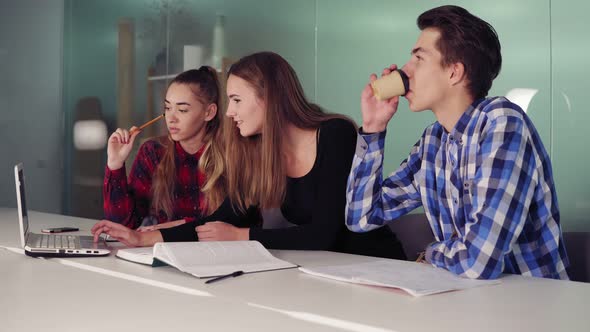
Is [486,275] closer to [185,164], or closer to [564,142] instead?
[564,142]

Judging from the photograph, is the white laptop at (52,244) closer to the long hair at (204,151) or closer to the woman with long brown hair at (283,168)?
the woman with long brown hair at (283,168)

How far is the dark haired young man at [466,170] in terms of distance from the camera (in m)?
1.33

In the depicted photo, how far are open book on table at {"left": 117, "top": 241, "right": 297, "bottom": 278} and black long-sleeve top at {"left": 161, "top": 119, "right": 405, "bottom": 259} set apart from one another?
26cm

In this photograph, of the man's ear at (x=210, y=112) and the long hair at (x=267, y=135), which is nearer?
the long hair at (x=267, y=135)

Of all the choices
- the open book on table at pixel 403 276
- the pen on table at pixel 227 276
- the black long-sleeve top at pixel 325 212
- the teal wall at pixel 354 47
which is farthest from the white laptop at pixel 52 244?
the teal wall at pixel 354 47

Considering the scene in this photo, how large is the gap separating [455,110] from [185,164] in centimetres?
130

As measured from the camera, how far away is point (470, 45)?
159 centimetres

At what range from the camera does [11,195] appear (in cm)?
421

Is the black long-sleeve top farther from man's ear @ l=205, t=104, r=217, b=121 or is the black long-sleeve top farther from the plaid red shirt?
man's ear @ l=205, t=104, r=217, b=121

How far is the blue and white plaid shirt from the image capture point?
52.1 inches

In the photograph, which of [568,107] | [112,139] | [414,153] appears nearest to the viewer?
[414,153]

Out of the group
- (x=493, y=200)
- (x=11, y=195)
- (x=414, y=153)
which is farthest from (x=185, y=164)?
(x=11, y=195)

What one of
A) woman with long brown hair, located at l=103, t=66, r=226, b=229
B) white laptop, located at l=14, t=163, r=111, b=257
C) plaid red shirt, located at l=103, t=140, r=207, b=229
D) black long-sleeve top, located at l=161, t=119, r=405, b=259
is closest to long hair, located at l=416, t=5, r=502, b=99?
black long-sleeve top, located at l=161, t=119, r=405, b=259

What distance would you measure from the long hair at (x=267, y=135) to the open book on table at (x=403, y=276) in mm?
622
